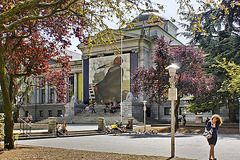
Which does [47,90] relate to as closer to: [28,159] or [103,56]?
[103,56]

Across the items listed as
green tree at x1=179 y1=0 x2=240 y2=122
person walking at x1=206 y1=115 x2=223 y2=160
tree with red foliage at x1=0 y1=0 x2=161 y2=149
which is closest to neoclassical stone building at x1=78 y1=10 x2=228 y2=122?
green tree at x1=179 y1=0 x2=240 y2=122

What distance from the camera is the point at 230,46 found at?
31625 millimetres

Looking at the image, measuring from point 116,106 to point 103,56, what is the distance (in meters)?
11.6

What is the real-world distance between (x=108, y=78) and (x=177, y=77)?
27.5 meters

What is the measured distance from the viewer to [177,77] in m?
27.8

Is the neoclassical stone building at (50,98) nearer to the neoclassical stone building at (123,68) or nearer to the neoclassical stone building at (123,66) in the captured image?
the neoclassical stone building at (123,68)

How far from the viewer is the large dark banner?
171ft

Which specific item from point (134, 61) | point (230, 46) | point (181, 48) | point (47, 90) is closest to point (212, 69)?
point (230, 46)

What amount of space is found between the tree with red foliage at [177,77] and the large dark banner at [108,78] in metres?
23.4

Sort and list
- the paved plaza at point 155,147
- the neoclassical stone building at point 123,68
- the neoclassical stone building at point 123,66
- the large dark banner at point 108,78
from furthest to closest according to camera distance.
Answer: the large dark banner at point 108,78 < the neoclassical stone building at point 123,66 < the neoclassical stone building at point 123,68 < the paved plaza at point 155,147

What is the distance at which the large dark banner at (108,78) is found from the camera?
52081 mm

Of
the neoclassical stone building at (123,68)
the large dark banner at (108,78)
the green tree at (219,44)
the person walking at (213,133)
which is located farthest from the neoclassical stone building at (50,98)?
the person walking at (213,133)

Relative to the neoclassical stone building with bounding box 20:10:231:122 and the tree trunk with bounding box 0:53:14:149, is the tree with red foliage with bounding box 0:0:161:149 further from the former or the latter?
the neoclassical stone building with bounding box 20:10:231:122

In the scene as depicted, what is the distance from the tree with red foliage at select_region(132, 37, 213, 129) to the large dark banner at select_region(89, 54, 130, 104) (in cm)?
2336
